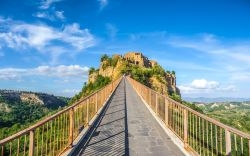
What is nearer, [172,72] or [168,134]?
[168,134]

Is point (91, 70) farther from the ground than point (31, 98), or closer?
farther from the ground

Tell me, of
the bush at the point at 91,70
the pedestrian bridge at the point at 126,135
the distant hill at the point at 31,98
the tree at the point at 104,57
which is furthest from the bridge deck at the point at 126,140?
the distant hill at the point at 31,98

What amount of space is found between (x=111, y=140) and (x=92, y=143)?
28.7 inches

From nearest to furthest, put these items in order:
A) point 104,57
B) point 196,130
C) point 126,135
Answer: point 196,130
point 126,135
point 104,57

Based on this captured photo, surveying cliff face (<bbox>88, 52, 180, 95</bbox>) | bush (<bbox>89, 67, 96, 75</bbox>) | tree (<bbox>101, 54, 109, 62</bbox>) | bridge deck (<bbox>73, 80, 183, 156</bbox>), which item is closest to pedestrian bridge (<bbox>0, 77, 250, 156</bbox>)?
bridge deck (<bbox>73, 80, 183, 156</bbox>)

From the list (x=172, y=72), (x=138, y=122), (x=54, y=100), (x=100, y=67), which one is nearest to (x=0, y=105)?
(x=54, y=100)

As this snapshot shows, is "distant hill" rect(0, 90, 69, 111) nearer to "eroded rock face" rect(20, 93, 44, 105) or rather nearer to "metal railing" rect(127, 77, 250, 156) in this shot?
"eroded rock face" rect(20, 93, 44, 105)

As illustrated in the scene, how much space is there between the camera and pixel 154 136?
29.3 ft

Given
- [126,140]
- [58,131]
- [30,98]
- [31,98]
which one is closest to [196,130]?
[126,140]

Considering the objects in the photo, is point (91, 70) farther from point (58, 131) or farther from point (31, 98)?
point (58, 131)

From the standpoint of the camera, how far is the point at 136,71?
263 ft

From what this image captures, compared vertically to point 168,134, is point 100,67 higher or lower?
higher

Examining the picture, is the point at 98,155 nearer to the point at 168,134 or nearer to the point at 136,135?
the point at 136,135

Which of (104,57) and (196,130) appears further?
(104,57)
